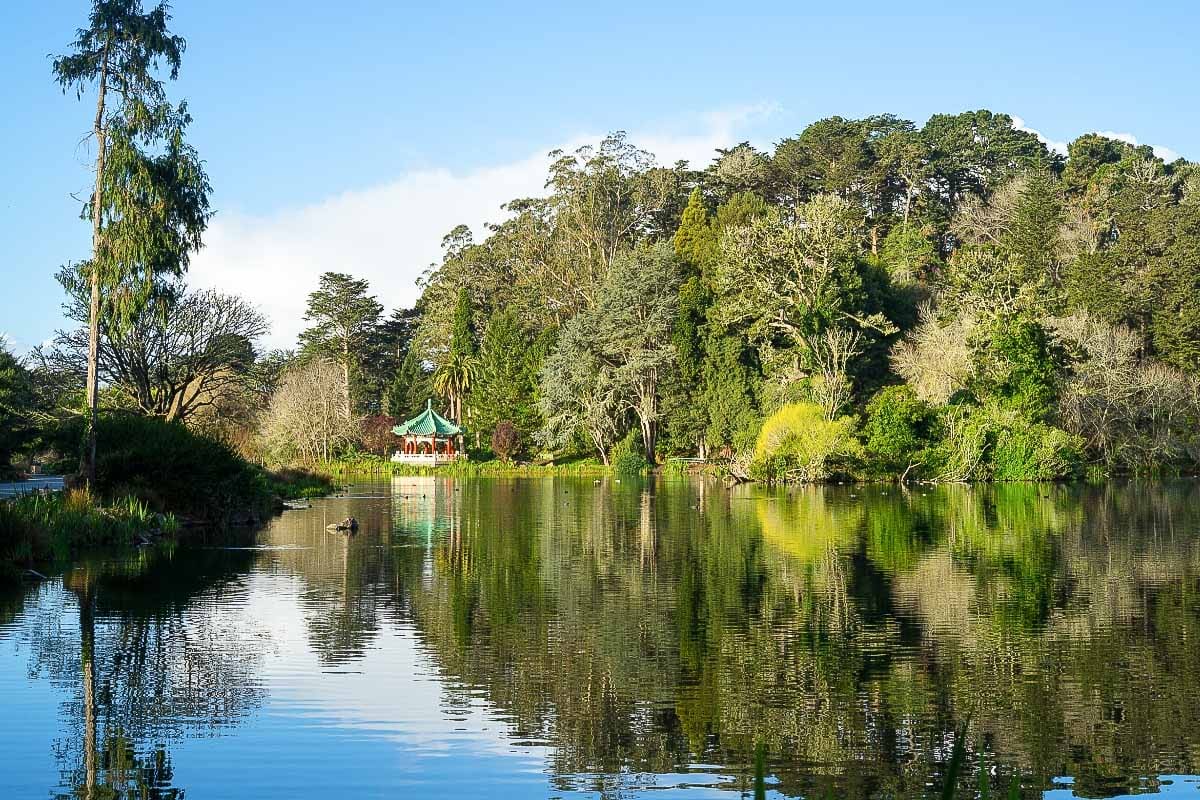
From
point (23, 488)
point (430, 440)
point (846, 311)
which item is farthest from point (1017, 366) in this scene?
point (23, 488)

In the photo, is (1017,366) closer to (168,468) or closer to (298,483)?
(298,483)

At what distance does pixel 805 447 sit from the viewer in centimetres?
5381

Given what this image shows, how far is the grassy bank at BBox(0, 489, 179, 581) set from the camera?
2105 cm

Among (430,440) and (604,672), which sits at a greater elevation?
(430,440)

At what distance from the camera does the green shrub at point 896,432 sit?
5459 cm

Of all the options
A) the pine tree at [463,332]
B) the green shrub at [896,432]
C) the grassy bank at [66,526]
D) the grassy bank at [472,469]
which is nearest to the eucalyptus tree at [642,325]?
the grassy bank at [472,469]

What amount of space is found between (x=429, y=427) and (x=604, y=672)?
65.3 meters

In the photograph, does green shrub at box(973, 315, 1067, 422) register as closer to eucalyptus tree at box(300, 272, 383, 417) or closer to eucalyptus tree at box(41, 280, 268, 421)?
eucalyptus tree at box(41, 280, 268, 421)

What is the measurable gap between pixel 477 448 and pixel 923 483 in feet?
116

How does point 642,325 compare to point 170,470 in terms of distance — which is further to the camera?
point 642,325

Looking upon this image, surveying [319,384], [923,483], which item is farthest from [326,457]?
[923,483]

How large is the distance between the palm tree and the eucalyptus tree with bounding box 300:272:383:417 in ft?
30.7

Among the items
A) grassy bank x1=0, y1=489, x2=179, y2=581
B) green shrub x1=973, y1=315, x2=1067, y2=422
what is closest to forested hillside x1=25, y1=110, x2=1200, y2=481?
green shrub x1=973, y1=315, x2=1067, y2=422

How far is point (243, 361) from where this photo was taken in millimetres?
44500
